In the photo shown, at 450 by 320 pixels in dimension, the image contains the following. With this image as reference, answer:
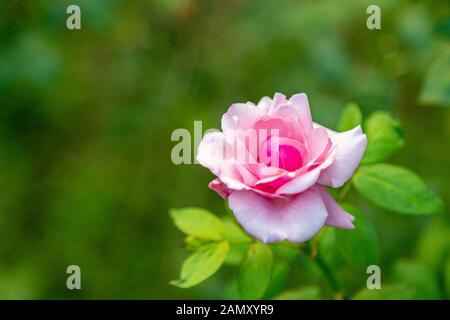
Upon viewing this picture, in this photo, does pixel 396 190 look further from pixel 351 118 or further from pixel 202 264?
pixel 202 264

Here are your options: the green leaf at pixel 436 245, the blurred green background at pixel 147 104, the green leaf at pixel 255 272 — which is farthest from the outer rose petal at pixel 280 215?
the blurred green background at pixel 147 104

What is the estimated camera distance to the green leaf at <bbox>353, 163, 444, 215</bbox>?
0.88 metres

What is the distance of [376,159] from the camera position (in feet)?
3.07

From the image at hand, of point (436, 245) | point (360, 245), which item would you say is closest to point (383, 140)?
point (360, 245)

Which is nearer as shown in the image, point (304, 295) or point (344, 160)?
point (344, 160)

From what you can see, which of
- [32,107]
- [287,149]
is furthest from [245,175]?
[32,107]

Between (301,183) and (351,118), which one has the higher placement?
(351,118)

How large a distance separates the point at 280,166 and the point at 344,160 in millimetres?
78

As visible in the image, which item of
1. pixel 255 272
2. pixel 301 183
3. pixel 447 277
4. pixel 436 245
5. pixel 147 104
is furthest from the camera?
pixel 147 104

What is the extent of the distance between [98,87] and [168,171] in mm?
389

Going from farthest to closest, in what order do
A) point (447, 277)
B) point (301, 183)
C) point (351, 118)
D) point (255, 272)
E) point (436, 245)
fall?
point (436, 245)
point (447, 277)
point (351, 118)
point (255, 272)
point (301, 183)

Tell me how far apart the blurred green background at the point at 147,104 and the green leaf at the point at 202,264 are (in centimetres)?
82

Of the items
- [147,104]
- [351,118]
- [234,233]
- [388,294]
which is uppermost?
[147,104]

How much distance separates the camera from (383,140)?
944 millimetres
